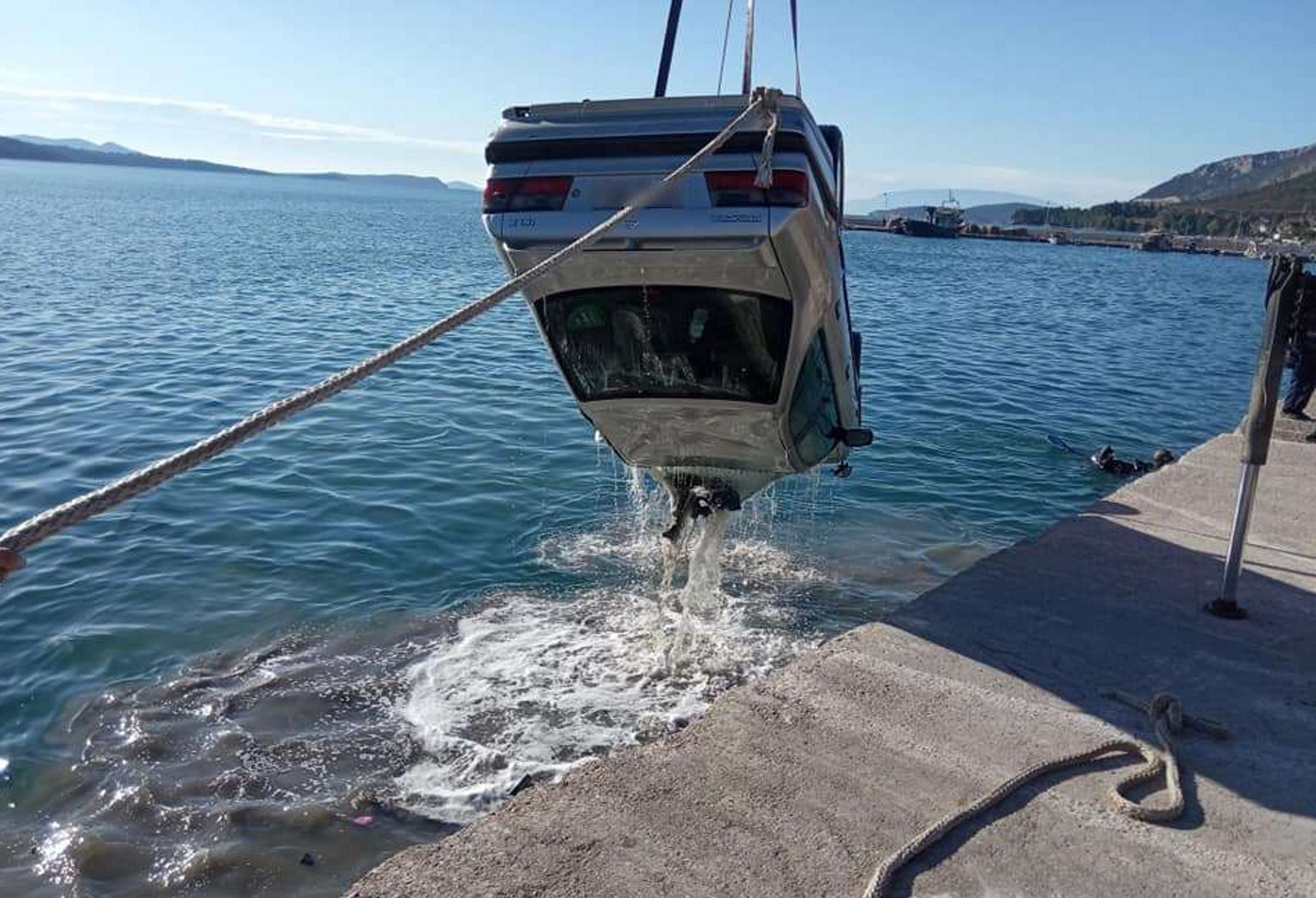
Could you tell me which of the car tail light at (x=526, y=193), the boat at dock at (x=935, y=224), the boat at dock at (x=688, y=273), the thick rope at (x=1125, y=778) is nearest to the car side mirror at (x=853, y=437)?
the boat at dock at (x=688, y=273)

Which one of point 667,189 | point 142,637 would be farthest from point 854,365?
point 142,637

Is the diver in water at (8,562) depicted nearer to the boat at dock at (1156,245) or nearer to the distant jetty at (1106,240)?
the distant jetty at (1106,240)

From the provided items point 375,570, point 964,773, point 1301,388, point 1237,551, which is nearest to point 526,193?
point 964,773

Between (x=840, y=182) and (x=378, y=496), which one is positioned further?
(x=378, y=496)

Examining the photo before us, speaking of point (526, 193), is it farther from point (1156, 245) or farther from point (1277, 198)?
point (1277, 198)

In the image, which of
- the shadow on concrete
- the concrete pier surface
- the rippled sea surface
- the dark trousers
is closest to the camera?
the concrete pier surface

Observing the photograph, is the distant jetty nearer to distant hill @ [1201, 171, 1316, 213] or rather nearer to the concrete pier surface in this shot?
distant hill @ [1201, 171, 1316, 213]

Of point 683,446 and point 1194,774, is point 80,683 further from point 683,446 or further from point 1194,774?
point 1194,774

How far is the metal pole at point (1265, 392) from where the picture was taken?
5523mm

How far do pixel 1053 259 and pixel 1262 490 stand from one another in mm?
74098

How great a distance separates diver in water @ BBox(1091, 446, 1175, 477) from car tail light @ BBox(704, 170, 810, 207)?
10.4 metres

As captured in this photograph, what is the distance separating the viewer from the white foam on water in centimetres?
630

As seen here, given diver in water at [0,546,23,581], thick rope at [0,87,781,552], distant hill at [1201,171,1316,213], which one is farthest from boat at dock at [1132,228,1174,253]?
diver in water at [0,546,23,581]

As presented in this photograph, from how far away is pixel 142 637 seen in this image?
8.12m
